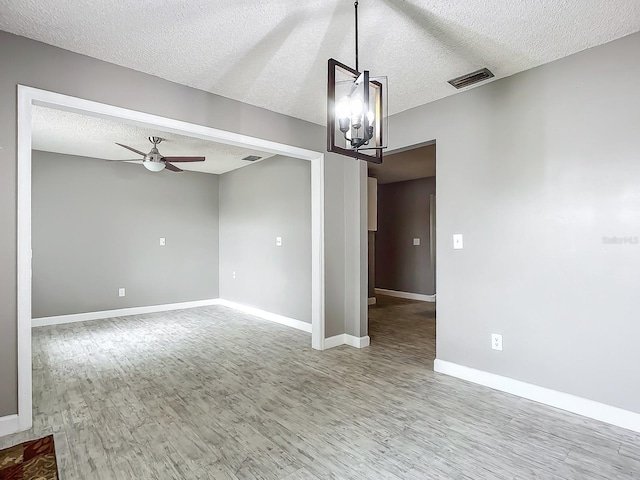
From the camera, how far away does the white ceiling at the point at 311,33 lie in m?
1.98

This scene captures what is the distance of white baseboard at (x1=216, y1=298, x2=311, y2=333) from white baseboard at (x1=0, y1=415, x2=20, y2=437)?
298 cm

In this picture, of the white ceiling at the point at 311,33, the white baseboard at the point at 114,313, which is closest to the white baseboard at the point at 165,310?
the white baseboard at the point at 114,313

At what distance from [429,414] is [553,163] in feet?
6.64

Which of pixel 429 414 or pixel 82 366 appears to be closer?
pixel 429 414

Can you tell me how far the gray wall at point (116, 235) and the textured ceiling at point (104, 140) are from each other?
0.45m

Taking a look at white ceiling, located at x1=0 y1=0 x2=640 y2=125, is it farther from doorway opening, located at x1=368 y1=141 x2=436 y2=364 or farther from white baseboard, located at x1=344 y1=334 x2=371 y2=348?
white baseboard, located at x1=344 y1=334 x2=371 y2=348

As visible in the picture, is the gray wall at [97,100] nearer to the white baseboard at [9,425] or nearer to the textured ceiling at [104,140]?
the white baseboard at [9,425]

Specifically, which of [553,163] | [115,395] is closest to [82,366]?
[115,395]

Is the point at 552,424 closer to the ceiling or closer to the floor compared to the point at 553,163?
closer to the floor

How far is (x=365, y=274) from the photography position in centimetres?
406

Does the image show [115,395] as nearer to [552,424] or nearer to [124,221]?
[552,424]

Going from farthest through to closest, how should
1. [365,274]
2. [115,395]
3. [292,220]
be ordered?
[292,220]
[365,274]
[115,395]

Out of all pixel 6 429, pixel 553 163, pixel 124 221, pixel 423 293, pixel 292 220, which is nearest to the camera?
pixel 6 429

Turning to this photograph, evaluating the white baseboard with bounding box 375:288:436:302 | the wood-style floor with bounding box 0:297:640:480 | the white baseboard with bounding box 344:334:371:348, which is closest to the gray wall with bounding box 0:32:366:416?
the white baseboard with bounding box 344:334:371:348
